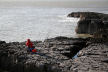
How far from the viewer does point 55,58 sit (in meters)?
14.1

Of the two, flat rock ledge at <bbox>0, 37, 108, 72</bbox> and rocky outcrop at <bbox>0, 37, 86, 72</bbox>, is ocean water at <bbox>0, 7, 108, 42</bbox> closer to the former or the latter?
rocky outcrop at <bbox>0, 37, 86, 72</bbox>

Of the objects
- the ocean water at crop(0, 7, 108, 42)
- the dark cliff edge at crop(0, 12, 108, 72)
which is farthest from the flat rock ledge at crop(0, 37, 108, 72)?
the ocean water at crop(0, 7, 108, 42)

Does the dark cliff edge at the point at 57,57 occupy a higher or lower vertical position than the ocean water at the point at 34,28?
lower

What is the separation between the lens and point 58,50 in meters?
15.9

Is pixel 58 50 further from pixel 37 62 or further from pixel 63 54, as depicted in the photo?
pixel 37 62

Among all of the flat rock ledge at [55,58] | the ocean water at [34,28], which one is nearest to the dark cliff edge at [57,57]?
the flat rock ledge at [55,58]

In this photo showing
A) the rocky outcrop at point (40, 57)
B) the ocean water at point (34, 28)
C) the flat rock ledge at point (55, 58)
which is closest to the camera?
the flat rock ledge at point (55, 58)

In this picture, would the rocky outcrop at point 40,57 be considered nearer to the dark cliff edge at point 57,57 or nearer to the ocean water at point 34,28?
the dark cliff edge at point 57,57

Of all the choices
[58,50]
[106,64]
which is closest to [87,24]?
[58,50]

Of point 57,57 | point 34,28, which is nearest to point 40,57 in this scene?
point 57,57

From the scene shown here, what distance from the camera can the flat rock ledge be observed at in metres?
12.7

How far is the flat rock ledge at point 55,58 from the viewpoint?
41.6 ft

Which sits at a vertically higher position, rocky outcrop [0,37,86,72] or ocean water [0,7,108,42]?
ocean water [0,7,108,42]

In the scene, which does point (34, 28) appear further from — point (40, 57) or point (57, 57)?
point (57, 57)
